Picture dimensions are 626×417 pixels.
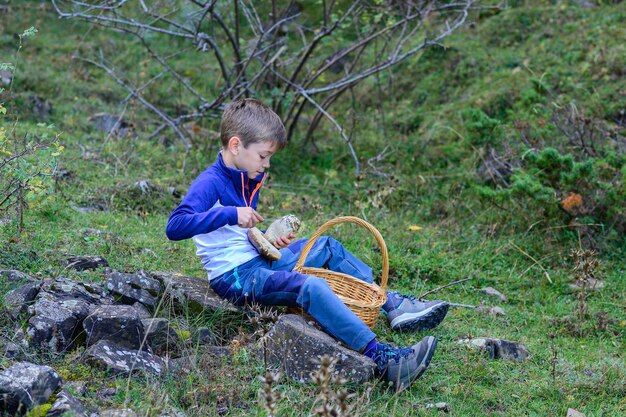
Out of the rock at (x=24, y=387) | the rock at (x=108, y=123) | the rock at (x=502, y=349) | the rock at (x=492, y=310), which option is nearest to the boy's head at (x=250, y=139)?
the rock at (x=502, y=349)

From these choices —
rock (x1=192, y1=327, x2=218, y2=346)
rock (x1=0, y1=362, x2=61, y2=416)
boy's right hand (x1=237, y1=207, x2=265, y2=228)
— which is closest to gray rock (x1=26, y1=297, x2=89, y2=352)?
rock (x1=0, y1=362, x2=61, y2=416)

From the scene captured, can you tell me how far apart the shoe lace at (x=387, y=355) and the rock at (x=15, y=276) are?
6.14 feet

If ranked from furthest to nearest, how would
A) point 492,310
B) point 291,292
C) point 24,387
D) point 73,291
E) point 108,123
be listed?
1. point 108,123
2. point 492,310
3. point 291,292
4. point 73,291
5. point 24,387

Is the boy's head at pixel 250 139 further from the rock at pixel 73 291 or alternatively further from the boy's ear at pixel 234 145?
the rock at pixel 73 291

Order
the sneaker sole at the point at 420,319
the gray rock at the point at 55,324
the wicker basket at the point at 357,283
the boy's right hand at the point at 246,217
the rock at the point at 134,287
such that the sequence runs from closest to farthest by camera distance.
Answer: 1. the gray rock at the point at 55,324
2. the boy's right hand at the point at 246,217
3. the rock at the point at 134,287
4. the wicker basket at the point at 357,283
5. the sneaker sole at the point at 420,319

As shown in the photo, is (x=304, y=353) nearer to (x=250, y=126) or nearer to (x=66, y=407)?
(x=66, y=407)

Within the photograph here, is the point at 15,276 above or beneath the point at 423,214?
above

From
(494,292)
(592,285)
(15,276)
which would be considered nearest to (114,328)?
(15,276)

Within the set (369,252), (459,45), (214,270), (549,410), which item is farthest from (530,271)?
(459,45)

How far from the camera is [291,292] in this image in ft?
13.6

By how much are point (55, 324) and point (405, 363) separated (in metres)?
1.71

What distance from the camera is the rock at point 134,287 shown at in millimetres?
4184

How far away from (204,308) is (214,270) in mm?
270

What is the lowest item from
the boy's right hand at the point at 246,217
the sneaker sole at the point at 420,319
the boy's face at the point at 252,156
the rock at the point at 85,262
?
the sneaker sole at the point at 420,319
